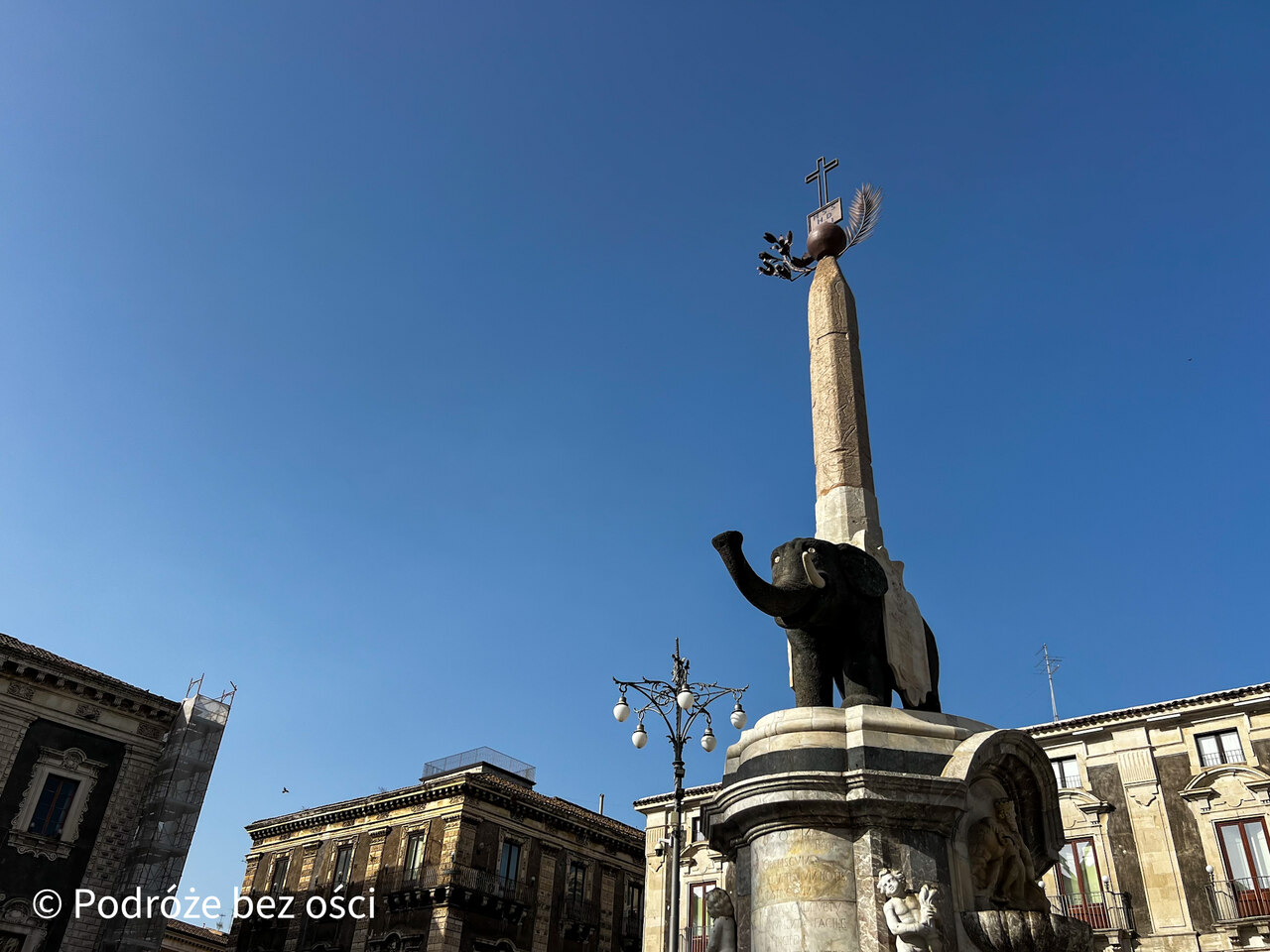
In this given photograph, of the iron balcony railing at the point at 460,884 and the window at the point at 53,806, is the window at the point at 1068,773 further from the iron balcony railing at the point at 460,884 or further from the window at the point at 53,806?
the window at the point at 53,806

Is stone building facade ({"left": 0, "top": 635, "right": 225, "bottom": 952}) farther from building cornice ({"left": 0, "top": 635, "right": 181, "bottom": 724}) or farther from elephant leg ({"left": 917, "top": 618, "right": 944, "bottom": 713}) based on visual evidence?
elephant leg ({"left": 917, "top": 618, "right": 944, "bottom": 713})

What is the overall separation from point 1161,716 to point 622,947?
23845 mm

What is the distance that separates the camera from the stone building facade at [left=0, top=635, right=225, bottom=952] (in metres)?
27.3

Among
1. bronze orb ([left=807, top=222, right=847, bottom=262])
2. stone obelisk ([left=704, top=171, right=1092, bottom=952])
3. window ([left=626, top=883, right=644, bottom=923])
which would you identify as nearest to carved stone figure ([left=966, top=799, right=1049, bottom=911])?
stone obelisk ([left=704, top=171, right=1092, bottom=952])

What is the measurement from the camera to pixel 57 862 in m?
28.2

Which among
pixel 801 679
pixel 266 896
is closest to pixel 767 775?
pixel 801 679

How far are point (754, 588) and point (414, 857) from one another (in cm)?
3383

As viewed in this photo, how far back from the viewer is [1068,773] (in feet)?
92.2

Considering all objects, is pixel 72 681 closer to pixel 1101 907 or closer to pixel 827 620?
pixel 827 620

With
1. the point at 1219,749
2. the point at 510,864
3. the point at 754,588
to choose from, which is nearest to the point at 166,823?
the point at 510,864

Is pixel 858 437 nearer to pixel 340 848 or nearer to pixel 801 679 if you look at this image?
pixel 801 679

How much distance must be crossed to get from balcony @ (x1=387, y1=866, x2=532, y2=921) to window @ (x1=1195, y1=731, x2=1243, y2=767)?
24038mm

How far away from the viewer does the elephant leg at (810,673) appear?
28.7ft

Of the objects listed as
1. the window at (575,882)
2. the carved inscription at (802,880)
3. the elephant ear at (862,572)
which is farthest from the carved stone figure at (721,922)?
the window at (575,882)
